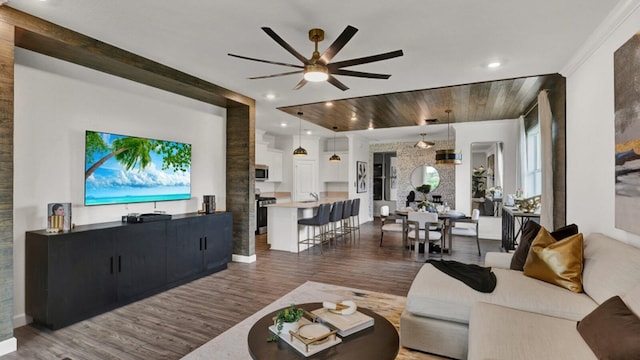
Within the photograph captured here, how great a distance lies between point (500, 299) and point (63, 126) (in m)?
4.47

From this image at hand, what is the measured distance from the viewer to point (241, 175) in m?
5.16

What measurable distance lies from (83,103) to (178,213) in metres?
1.86

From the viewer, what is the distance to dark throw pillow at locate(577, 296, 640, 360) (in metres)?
1.39

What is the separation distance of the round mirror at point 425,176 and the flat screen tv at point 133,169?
766 cm

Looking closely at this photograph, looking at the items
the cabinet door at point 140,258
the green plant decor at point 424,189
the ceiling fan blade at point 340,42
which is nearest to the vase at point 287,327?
the ceiling fan blade at point 340,42

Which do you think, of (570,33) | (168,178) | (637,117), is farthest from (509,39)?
(168,178)

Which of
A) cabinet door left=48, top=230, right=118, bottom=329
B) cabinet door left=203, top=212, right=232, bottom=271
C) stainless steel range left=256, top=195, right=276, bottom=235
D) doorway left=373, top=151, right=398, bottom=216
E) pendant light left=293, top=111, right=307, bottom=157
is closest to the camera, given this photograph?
A: cabinet door left=48, top=230, right=118, bottom=329

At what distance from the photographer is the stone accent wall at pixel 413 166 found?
9891 millimetres

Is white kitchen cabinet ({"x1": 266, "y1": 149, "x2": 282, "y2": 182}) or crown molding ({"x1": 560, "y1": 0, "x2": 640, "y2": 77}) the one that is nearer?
crown molding ({"x1": 560, "y1": 0, "x2": 640, "y2": 77})

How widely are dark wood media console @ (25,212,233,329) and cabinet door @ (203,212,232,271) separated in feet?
0.11

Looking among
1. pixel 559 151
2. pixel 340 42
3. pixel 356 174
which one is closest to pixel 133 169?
pixel 340 42

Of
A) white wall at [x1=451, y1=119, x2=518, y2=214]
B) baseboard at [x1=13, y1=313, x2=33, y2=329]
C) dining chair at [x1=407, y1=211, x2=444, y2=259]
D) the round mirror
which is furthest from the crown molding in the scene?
the round mirror

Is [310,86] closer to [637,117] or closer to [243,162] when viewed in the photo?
[243,162]

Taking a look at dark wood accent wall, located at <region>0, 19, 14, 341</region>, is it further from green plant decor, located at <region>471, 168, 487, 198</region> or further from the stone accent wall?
the stone accent wall
